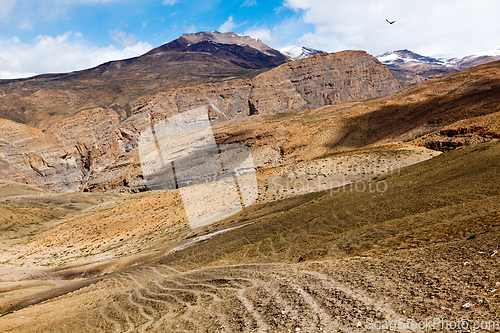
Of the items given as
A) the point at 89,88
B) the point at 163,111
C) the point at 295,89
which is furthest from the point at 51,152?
the point at 295,89

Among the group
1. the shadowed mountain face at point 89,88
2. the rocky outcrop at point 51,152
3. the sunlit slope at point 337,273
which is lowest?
the sunlit slope at point 337,273

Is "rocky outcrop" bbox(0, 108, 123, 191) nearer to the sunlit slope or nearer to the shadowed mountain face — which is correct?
the shadowed mountain face

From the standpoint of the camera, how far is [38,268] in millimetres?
25281

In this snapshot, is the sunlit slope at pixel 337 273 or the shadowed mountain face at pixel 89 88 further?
the shadowed mountain face at pixel 89 88

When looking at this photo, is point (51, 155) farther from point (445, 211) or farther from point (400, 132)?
point (445, 211)

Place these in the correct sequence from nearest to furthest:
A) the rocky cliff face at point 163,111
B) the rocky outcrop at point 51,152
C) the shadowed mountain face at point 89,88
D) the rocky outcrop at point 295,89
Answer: the rocky outcrop at point 51,152 → the rocky cliff face at point 163,111 → the rocky outcrop at point 295,89 → the shadowed mountain face at point 89,88

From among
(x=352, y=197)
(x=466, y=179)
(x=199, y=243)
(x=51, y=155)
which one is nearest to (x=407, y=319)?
(x=466, y=179)

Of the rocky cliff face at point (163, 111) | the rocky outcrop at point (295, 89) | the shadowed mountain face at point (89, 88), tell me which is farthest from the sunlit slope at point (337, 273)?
the shadowed mountain face at point (89, 88)

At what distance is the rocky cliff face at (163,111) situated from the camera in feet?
309

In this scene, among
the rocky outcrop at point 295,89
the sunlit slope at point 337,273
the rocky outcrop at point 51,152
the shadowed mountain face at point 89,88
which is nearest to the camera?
the sunlit slope at point 337,273

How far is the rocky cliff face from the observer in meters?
94.2

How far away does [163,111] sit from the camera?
10106 cm

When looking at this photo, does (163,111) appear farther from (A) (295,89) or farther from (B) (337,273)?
(B) (337,273)

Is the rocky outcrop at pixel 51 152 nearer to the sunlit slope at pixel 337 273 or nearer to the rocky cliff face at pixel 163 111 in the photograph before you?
the rocky cliff face at pixel 163 111
